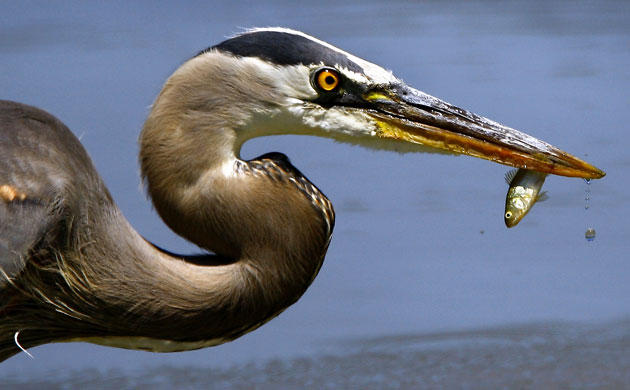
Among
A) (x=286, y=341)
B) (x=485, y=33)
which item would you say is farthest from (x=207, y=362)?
(x=485, y=33)

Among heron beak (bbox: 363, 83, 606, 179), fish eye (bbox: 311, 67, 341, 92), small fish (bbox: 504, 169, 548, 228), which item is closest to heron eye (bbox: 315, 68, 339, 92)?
fish eye (bbox: 311, 67, 341, 92)

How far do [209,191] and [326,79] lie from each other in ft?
1.46

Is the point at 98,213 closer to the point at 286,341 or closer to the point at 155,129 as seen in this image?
the point at 155,129

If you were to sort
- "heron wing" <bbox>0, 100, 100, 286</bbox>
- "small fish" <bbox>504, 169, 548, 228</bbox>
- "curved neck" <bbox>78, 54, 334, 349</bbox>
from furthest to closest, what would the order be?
"small fish" <bbox>504, 169, 548, 228</bbox>
"curved neck" <bbox>78, 54, 334, 349</bbox>
"heron wing" <bbox>0, 100, 100, 286</bbox>

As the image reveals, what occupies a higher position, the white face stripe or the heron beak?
the white face stripe

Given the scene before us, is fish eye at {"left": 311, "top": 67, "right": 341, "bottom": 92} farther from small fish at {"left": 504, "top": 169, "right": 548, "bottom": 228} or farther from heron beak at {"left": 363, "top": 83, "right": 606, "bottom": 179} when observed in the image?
small fish at {"left": 504, "top": 169, "right": 548, "bottom": 228}

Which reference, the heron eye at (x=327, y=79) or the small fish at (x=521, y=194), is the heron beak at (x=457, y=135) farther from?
the heron eye at (x=327, y=79)

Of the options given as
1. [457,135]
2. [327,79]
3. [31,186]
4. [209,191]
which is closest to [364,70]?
[327,79]

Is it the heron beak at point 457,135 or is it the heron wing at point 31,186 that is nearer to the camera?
the heron wing at point 31,186

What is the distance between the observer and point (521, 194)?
338cm

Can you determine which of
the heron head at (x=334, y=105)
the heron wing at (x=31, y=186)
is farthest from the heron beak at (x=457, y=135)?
the heron wing at (x=31, y=186)

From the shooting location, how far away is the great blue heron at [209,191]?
3.18m

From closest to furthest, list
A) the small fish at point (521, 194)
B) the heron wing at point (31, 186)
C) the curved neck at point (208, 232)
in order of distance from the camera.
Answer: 1. the heron wing at point (31, 186)
2. the curved neck at point (208, 232)
3. the small fish at point (521, 194)

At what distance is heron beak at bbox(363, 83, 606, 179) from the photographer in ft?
11.0
